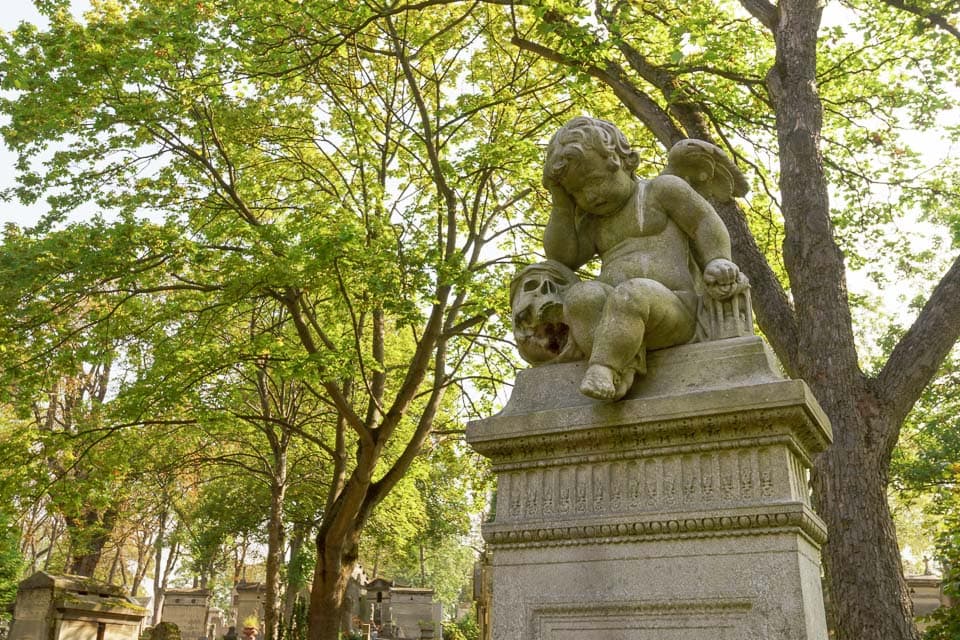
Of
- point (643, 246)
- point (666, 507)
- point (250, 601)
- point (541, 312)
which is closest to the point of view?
point (666, 507)

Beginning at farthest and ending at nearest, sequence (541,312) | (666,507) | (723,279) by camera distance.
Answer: (541,312), (723,279), (666,507)

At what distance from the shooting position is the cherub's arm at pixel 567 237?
427cm

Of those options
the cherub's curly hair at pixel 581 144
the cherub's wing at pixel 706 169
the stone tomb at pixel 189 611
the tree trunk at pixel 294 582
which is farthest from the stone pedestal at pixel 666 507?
the stone tomb at pixel 189 611

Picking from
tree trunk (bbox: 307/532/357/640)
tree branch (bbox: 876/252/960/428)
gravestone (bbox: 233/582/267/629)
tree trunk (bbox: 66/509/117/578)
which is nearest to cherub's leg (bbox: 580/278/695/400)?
tree branch (bbox: 876/252/960/428)

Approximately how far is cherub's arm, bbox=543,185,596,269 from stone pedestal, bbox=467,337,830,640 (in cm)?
74

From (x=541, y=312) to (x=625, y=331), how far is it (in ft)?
1.85

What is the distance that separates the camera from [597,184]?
4.05m

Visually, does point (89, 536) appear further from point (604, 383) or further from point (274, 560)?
point (604, 383)

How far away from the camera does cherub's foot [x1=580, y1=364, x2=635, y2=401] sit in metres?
3.39

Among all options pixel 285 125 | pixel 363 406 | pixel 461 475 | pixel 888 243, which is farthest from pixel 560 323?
Answer: pixel 363 406

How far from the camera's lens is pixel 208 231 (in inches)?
543

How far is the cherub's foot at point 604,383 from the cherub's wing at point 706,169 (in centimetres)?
134

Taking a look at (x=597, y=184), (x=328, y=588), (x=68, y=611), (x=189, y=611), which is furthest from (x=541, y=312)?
(x=189, y=611)

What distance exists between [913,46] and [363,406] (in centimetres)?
1520
